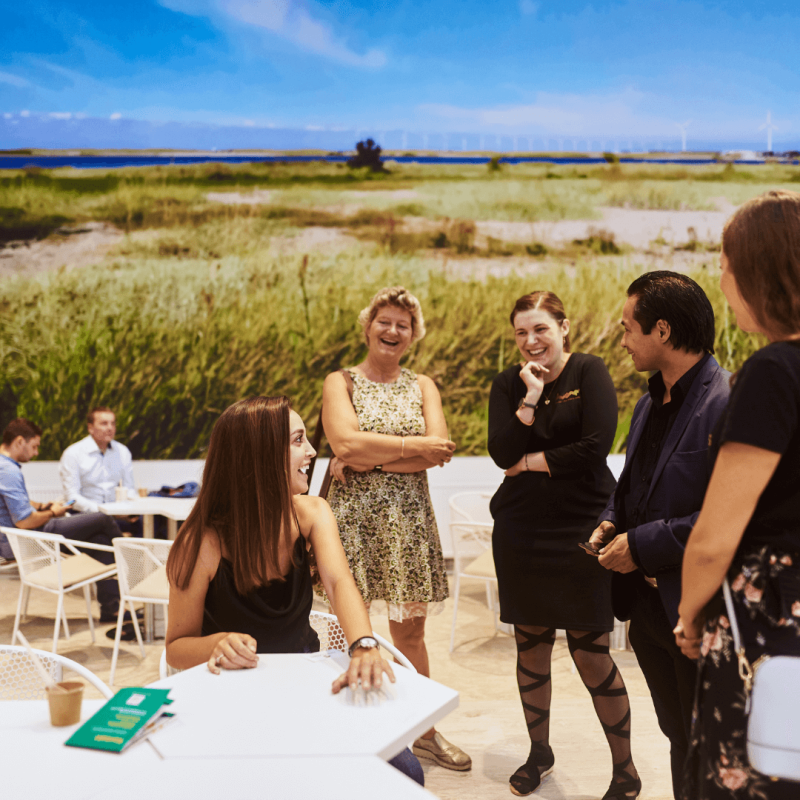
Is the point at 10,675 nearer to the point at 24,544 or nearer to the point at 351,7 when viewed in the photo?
the point at 24,544

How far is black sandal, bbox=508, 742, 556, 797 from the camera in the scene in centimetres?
226

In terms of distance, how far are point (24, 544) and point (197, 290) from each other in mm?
2851

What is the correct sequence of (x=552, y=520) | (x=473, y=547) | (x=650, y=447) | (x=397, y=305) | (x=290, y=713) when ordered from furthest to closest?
1. (x=473, y=547)
2. (x=397, y=305)
3. (x=552, y=520)
4. (x=650, y=447)
5. (x=290, y=713)

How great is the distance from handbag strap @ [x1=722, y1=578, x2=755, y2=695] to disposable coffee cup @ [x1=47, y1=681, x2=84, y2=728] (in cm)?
107

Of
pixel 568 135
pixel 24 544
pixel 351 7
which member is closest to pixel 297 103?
pixel 351 7

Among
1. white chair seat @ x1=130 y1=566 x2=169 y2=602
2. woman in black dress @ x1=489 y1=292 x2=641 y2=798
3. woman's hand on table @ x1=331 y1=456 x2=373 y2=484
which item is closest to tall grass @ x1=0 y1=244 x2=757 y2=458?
white chair seat @ x1=130 y1=566 x2=169 y2=602

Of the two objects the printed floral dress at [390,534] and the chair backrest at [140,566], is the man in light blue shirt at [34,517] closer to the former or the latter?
the chair backrest at [140,566]

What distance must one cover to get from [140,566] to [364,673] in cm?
230

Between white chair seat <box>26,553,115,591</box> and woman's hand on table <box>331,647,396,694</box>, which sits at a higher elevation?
woman's hand on table <box>331,647,396,694</box>

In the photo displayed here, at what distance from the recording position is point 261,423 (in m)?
1.66

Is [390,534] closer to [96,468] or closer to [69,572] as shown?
[69,572]

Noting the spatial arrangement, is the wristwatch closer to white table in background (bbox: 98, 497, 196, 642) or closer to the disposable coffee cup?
the disposable coffee cup

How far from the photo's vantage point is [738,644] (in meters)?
1.04

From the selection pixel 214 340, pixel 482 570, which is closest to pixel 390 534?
pixel 482 570
